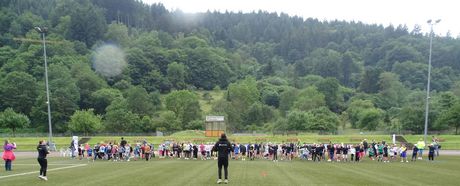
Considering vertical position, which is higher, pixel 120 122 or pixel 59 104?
pixel 59 104

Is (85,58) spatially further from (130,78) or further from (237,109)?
(237,109)

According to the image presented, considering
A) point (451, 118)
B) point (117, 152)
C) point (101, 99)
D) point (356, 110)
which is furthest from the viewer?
point (101, 99)

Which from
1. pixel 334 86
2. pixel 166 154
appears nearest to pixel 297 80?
pixel 334 86

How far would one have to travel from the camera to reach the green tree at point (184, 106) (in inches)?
4648

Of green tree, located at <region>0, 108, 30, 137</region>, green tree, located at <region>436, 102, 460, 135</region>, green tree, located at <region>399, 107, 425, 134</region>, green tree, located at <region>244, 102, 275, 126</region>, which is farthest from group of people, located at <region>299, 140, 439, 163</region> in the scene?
green tree, located at <region>244, 102, 275, 126</region>

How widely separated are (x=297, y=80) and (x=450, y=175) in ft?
569

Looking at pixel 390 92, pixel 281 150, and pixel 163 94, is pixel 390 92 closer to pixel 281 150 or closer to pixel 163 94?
pixel 163 94

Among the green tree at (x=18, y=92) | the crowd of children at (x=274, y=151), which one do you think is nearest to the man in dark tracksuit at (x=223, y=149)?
the crowd of children at (x=274, y=151)

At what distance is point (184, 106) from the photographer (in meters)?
120

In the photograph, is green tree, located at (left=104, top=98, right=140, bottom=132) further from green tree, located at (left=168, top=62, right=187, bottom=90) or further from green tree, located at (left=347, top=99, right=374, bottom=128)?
green tree, located at (left=168, top=62, right=187, bottom=90)

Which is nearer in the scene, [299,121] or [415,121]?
[415,121]

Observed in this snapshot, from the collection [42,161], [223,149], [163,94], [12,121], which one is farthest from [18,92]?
[223,149]

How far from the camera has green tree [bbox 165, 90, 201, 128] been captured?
118 meters

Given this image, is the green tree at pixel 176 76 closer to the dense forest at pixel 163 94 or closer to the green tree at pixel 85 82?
the dense forest at pixel 163 94
